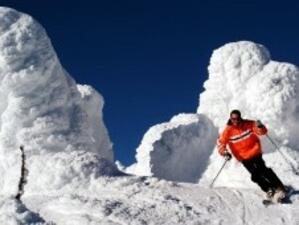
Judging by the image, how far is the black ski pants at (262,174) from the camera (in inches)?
601

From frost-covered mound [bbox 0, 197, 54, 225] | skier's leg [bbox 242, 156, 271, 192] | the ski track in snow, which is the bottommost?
the ski track in snow

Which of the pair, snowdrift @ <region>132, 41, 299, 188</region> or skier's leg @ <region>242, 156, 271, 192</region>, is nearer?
skier's leg @ <region>242, 156, 271, 192</region>

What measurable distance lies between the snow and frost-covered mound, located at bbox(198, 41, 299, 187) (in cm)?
6

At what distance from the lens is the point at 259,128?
49.1 feet

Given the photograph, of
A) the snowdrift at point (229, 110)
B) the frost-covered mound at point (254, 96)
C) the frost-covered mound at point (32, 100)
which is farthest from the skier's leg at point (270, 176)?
the snowdrift at point (229, 110)

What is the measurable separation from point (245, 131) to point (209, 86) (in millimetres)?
23227

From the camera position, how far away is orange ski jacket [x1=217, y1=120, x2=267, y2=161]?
15.3 metres

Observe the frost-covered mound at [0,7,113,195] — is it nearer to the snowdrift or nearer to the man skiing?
the snowdrift

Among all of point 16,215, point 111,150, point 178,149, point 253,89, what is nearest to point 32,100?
point 111,150

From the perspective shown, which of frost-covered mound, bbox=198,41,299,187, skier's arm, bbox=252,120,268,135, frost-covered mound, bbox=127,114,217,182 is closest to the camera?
skier's arm, bbox=252,120,268,135

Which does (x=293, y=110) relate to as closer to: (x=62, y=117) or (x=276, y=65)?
(x=276, y=65)

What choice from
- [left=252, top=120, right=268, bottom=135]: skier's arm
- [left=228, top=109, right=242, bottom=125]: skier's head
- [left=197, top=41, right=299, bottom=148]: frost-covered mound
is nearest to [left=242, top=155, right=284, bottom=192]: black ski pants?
[left=252, top=120, right=268, bottom=135]: skier's arm

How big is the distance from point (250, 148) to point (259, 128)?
0.64 metres

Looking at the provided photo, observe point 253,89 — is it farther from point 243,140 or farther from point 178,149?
point 243,140
